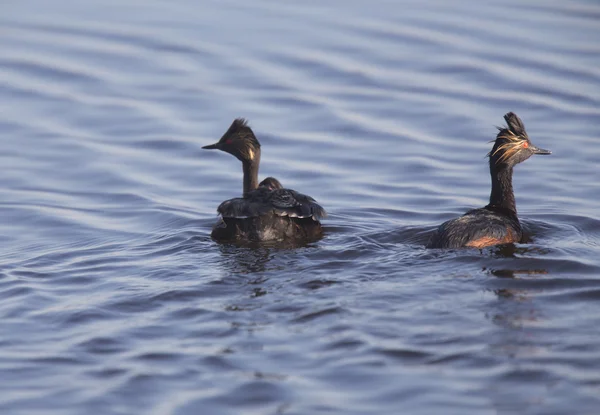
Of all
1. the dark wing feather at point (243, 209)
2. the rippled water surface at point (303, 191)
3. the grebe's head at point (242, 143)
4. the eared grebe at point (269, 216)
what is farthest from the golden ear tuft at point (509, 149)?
the grebe's head at point (242, 143)

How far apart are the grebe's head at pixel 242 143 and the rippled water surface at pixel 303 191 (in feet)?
3.34

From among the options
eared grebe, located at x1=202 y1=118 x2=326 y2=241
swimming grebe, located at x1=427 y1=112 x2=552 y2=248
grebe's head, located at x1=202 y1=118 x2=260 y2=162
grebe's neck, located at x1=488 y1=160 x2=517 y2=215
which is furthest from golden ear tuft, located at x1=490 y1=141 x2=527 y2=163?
grebe's head, located at x1=202 y1=118 x2=260 y2=162

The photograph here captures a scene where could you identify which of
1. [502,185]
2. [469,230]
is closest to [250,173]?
[502,185]

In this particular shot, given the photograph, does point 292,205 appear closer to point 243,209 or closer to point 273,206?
point 273,206

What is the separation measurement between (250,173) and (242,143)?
399 mm

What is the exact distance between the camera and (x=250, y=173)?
42.7ft

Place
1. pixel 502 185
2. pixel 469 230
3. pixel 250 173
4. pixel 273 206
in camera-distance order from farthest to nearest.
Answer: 1. pixel 250 173
2. pixel 502 185
3. pixel 273 206
4. pixel 469 230

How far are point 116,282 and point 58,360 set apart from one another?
82.8 inches

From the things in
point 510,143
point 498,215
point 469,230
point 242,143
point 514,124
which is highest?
point 514,124

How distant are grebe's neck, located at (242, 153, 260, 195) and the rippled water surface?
2.75 ft

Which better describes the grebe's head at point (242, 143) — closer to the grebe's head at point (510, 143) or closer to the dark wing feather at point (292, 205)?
the dark wing feather at point (292, 205)

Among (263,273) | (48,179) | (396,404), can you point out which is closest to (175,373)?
(396,404)

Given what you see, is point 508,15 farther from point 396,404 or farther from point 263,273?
point 396,404

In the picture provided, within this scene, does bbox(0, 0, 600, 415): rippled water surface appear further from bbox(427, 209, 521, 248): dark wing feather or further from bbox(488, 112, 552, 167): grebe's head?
bbox(488, 112, 552, 167): grebe's head
